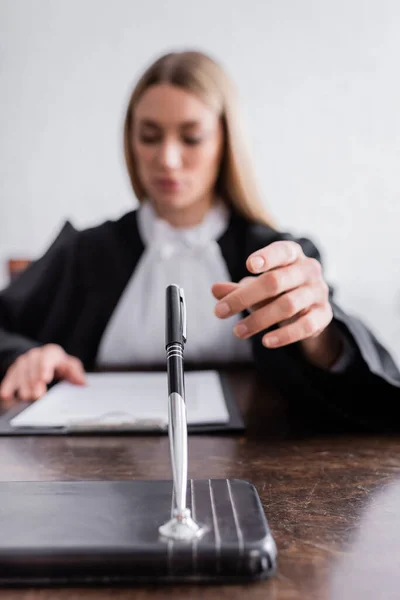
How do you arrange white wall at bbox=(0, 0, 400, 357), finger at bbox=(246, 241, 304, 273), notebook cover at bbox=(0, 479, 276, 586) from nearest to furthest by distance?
1. notebook cover at bbox=(0, 479, 276, 586)
2. finger at bbox=(246, 241, 304, 273)
3. white wall at bbox=(0, 0, 400, 357)

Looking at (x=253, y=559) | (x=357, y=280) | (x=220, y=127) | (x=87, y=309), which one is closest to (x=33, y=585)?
(x=253, y=559)

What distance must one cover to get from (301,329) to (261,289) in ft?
0.17

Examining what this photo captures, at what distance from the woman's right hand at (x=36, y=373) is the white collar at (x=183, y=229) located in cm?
36

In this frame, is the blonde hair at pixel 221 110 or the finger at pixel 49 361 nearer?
the finger at pixel 49 361

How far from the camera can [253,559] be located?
19 centimetres

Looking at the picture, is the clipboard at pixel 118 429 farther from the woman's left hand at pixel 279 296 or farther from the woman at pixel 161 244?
the woman at pixel 161 244

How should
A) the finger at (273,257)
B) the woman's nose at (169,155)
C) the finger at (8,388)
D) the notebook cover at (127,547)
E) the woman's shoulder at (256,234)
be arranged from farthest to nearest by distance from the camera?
1. the woman's nose at (169,155)
2. the woman's shoulder at (256,234)
3. the finger at (8,388)
4. the finger at (273,257)
5. the notebook cover at (127,547)

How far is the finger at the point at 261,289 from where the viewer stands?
0.38 m

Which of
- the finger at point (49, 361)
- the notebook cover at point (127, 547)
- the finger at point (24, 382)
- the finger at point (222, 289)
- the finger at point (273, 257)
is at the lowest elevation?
the finger at point (24, 382)

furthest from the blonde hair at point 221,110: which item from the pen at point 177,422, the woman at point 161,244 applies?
the pen at point 177,422

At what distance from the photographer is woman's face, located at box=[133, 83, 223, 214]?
2.69 ft

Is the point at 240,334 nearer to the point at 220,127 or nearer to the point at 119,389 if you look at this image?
the point at 119,389

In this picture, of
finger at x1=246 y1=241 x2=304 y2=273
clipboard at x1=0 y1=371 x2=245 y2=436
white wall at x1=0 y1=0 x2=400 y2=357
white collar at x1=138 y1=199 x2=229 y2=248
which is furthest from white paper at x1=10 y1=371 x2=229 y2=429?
white wall at x1=0 y1=0 x2=400 y2=357

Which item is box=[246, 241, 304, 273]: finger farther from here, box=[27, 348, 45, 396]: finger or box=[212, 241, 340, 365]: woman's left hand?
box=[27, 348, 45, 396]: finger
